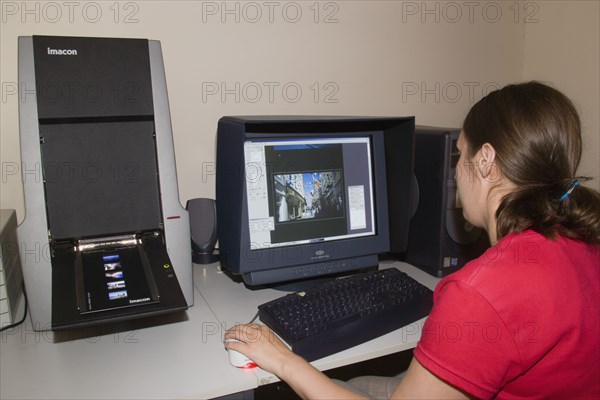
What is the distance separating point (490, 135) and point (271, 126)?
0.55 m

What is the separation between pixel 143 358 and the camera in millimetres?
995

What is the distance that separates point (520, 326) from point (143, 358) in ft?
2.27

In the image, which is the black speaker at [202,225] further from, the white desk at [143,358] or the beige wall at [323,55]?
the white desk at [143,358]

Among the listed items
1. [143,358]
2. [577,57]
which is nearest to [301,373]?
[143,358]

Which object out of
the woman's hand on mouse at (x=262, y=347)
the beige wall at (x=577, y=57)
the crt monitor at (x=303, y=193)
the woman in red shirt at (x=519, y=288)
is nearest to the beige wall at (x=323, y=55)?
the beige wall at (x=577, y=57)

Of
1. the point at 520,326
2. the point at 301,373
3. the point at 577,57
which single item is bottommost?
the point at 301,373

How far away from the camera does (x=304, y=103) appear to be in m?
1.66

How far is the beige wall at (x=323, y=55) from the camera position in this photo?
4.52 ft

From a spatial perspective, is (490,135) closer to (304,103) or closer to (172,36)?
(304,103)

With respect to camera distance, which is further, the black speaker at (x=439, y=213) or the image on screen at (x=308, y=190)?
the black speaker at (x=439, y=213)

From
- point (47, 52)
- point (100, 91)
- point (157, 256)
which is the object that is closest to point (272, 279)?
point (157, 256)

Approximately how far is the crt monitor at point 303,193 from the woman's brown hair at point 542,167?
459 millimetres

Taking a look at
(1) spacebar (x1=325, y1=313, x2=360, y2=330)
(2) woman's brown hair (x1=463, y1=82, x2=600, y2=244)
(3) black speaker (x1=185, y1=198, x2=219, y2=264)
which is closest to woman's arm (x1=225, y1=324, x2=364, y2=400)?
(1) spacebar (x1=325, y1=313, x2=360, y2=330)

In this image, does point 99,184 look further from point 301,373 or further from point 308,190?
point 301,373
